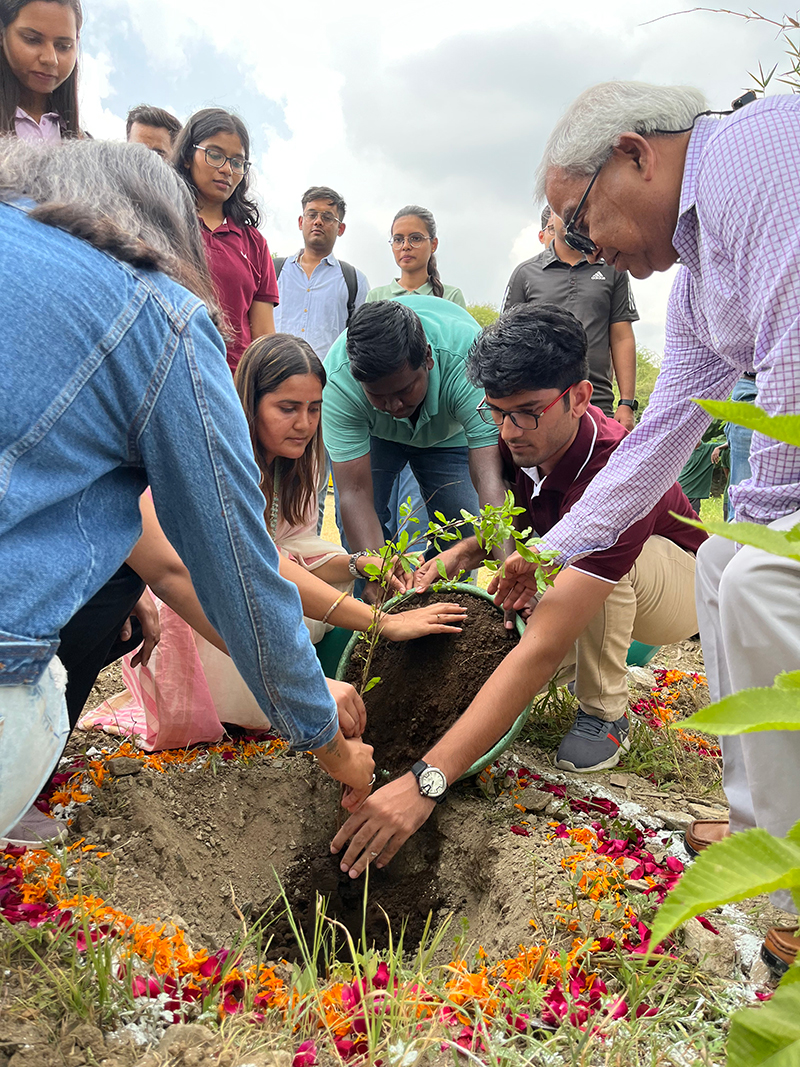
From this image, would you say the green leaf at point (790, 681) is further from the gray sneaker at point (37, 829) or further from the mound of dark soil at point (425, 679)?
the gray sneaker at point (37, 829)

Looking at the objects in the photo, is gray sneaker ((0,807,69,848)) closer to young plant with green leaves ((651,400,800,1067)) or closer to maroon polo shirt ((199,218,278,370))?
young plant with green leaves ((651,400,800,1067))

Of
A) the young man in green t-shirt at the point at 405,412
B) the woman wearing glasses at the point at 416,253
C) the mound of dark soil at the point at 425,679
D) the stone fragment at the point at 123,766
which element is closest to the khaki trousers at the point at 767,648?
the mound of dark soil at the point at 425,679

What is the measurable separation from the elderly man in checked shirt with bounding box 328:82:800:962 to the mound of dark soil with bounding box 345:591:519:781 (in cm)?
14

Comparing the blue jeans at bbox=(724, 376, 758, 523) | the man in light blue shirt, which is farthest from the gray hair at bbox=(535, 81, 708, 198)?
the man in light blue shirt

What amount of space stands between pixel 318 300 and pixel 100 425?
3.60m

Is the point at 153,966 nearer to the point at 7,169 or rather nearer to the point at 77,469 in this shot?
the point at 77,469

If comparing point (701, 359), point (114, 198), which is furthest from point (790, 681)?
point (701, 359)

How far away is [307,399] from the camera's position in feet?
9.17

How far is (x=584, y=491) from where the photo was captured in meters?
2.45

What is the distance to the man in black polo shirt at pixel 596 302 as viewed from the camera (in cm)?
383

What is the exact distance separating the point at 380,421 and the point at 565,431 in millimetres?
1092

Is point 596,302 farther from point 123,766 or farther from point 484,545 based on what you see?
point 123,766

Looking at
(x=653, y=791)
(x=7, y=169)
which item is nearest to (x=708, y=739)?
(x=653, y=791)

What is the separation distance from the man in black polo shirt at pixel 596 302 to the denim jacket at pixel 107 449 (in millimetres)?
2811
